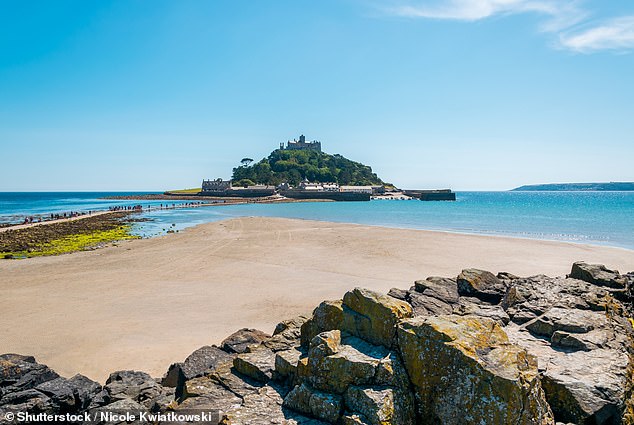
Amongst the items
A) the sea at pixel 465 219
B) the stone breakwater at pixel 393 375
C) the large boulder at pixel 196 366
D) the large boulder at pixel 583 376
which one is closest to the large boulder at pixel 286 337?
the stone breakwater at pixel 393 375

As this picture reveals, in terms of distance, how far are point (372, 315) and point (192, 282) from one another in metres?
14.8

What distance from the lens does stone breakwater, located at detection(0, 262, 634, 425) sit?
5043 millimetres

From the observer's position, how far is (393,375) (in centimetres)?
540

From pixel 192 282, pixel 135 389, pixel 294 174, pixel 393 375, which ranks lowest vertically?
pixel 192 282

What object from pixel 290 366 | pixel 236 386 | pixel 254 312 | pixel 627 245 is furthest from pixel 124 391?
pixel 627 245

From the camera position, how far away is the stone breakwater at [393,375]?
504 centimetres

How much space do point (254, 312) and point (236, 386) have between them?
8.04 metres

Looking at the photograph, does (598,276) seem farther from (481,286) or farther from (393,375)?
(393,375)

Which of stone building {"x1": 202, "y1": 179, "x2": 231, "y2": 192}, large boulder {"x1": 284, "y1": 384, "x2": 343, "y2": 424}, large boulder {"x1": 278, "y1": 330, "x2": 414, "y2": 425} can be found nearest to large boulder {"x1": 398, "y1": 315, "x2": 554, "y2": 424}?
large boulder {"x1": 278, "y1": 330, "x2": 414, "y2": 425}

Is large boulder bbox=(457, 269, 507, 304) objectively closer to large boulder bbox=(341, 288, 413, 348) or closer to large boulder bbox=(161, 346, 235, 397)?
large boulder bbox=(341, 288, 413, 348)

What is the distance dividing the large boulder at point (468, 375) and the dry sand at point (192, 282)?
24.0 ft

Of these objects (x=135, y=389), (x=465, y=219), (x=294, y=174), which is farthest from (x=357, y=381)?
(x=294, y=174)

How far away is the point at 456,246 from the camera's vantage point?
99.8 feet

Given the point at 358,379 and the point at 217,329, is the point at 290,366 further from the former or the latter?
the point at 217,329
